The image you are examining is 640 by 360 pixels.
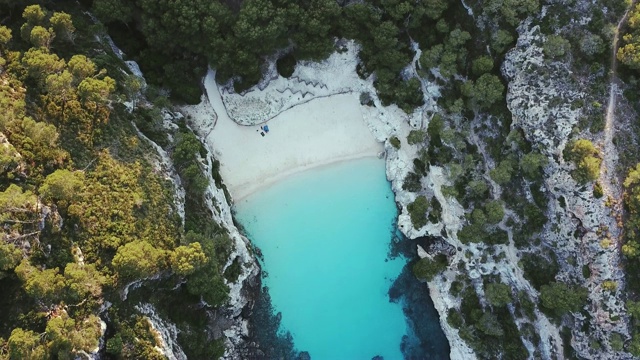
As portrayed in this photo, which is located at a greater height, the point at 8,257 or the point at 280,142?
the point at 280,142

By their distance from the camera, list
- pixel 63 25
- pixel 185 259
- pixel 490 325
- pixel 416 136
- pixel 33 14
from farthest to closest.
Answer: pixel 416 136, pixel 490 325, pixel 63 25, pixel 33 14, pixel 185 259

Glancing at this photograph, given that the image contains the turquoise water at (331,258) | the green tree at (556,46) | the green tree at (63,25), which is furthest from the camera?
the turquoise water at (331,258)

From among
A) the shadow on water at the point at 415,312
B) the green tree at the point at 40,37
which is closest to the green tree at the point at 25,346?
the green tree at the point at 40,37

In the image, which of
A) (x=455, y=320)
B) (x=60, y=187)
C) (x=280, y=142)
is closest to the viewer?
(x=60, y=187)

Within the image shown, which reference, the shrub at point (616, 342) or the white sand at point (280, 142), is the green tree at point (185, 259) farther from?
the shrub at point (616, 342)

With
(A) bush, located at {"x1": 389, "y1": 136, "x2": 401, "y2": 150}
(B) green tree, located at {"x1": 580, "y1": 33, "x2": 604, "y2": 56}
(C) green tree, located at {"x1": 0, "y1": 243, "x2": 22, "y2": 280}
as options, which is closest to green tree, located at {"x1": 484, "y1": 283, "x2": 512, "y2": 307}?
(A) bush, located at {"x1": 389, "y1": 136, "x2": 401, "y2": 150}

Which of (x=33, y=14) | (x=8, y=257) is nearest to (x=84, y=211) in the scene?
(x=8, y=257)

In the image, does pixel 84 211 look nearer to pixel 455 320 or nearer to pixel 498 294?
pixel 455 320

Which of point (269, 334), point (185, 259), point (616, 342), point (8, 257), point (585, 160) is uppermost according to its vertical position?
point (585, 160)
